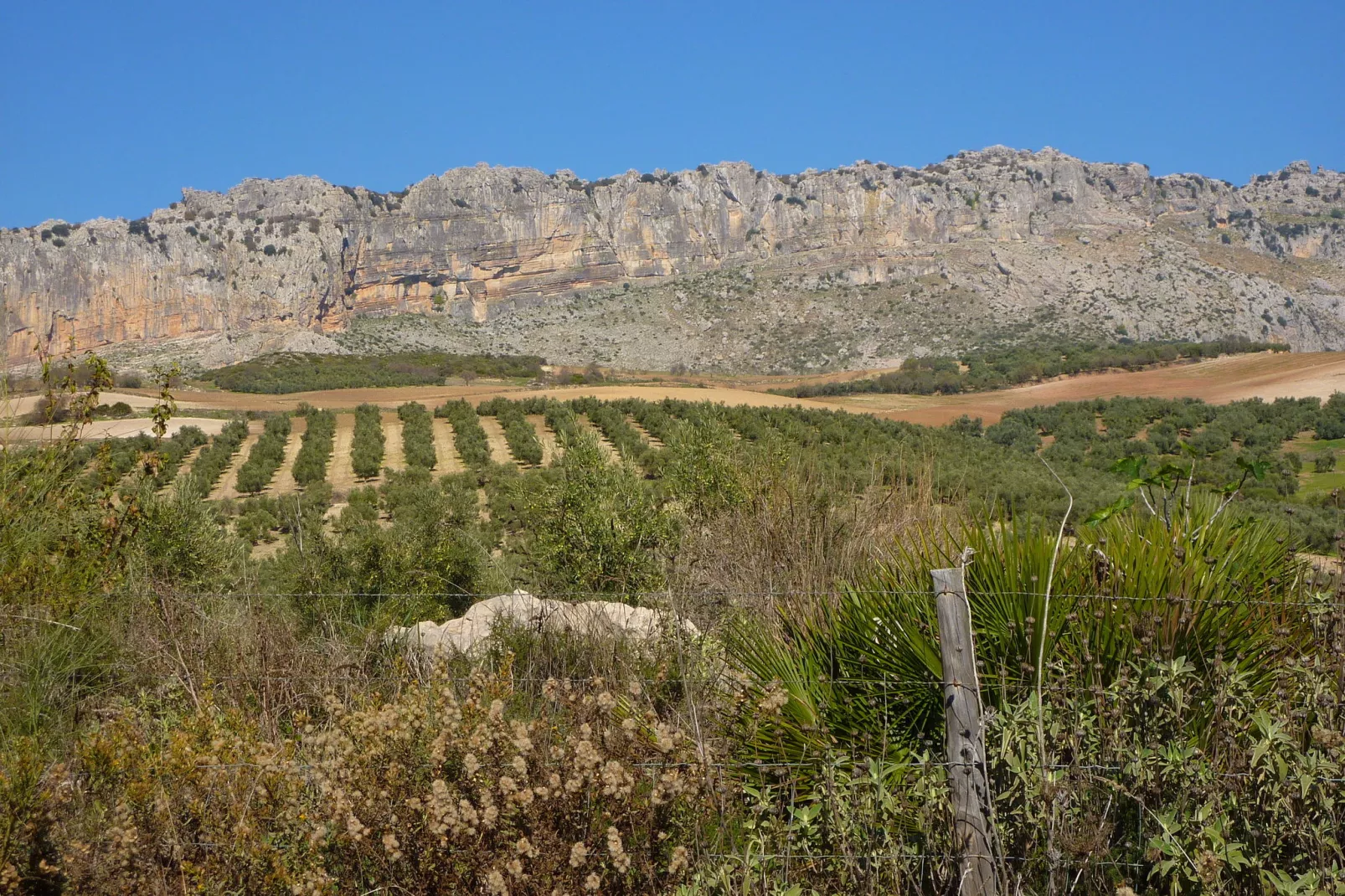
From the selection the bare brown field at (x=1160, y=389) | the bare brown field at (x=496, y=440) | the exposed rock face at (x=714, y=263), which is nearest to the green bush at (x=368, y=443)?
the bare brown field at (x=496, y=440)

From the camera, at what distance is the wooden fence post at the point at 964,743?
354cm

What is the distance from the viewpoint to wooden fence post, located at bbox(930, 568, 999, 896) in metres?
3.54

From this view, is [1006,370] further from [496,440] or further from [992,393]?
[496,440]

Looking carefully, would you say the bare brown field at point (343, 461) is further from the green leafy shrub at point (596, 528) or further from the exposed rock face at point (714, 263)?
the exposed rock face at point (714, 263)

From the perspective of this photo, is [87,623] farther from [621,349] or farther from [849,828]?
[621,349]

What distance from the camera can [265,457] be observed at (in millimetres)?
31969

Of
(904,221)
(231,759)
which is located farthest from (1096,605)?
(904,221)

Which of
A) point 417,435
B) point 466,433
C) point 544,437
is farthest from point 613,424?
point 417,435

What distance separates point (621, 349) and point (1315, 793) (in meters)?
115

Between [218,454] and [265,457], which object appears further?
[218,454]

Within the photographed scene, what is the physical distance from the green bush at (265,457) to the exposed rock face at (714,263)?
7445cm

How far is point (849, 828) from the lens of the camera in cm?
362

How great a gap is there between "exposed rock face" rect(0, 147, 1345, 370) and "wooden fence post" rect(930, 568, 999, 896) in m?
105

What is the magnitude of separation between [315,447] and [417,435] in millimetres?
3698
